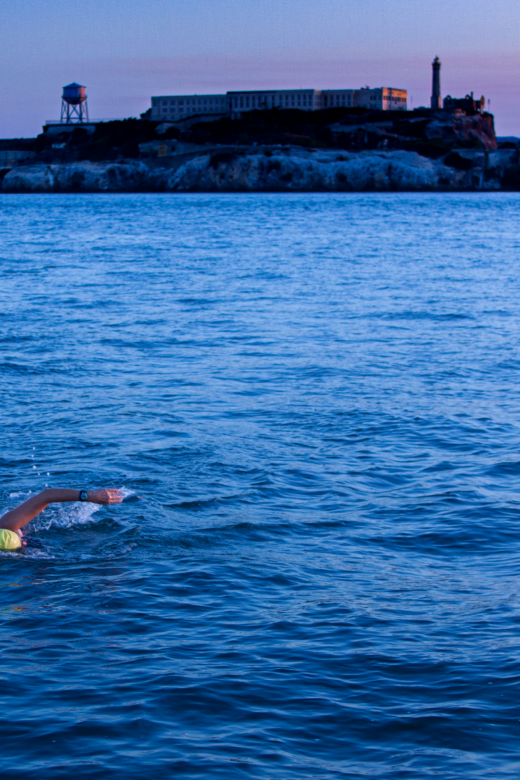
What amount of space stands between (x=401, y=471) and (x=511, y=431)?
8.89ft

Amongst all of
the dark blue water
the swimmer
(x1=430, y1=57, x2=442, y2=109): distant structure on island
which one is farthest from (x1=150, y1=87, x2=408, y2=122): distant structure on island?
the swimmer

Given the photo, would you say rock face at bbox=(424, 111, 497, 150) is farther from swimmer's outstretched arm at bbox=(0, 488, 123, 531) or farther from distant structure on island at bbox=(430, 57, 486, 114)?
swimmer's outstretched arm at bbox=(0, 488, 123, 531)

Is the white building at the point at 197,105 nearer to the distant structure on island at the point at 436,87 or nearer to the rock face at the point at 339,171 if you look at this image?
the rock face at the point at 339,171

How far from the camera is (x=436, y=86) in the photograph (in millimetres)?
186250

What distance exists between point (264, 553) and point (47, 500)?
2.21 m

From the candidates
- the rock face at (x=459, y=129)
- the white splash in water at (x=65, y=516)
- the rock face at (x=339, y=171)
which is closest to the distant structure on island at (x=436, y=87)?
the rock face at (x=459, y=129)

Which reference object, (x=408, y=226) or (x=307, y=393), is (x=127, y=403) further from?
(x=408, y=226)

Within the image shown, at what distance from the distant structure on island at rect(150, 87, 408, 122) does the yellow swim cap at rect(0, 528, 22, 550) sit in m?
183

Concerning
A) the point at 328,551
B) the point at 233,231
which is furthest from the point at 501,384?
the point at 233,231

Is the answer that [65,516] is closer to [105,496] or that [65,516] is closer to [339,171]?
[105,496]

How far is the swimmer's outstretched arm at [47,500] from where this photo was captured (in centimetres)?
738

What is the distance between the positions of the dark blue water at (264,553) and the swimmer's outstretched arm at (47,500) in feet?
1.36

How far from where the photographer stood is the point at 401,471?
1087cm

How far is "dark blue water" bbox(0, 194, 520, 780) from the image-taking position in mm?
5355
